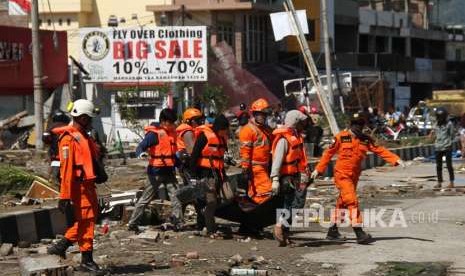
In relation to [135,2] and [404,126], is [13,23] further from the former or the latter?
[404,126]

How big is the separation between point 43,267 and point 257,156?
3771 millimetres

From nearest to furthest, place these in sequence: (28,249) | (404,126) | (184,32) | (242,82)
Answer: (28,249) < (184,32) < (404,126) < (242,82)

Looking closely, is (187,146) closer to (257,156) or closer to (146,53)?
(257,156)

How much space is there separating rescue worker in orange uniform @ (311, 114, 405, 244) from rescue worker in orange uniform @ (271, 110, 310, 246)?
282mm

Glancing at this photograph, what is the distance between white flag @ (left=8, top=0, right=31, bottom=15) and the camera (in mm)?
45062

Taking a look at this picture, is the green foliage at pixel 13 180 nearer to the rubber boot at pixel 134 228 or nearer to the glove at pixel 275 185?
the rubber boot at pixel 134 228

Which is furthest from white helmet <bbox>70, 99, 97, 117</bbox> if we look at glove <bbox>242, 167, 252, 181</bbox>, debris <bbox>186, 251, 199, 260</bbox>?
glove <bbox>242, 167, 252, 181</bbox>

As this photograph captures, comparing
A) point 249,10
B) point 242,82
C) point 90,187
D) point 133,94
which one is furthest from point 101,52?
point 90,187

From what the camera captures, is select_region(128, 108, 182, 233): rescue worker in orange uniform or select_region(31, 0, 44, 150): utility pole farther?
select_region(31, 0, 44, 150): utility pole

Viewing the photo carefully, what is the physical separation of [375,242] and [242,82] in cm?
3190

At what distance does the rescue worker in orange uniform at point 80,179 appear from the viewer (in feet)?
28.3

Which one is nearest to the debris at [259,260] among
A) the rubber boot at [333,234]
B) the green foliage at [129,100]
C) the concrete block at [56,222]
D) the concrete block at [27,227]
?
the rubber boot at [333,234]

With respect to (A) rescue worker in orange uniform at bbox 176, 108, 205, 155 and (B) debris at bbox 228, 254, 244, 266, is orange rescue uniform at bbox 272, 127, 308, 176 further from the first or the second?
(A) rescue worker in orange uniform at bbox 176, 108, 205, 155

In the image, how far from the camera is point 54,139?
44.7 feet
